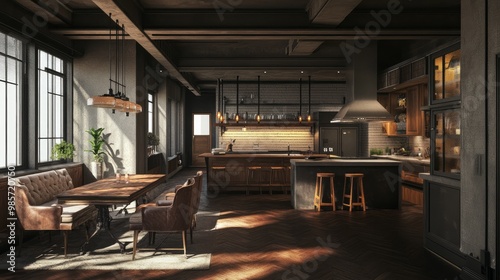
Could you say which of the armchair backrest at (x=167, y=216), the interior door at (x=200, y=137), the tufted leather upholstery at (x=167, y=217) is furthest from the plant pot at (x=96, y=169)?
the interior door at (x=200, y=137)

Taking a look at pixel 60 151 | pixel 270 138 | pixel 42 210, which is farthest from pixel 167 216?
pixel 270 138

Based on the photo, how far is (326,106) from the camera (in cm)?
1286

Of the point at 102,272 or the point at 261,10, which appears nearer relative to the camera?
the point at 102,272

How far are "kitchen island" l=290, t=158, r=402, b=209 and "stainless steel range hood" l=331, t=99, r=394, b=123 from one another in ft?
2.97

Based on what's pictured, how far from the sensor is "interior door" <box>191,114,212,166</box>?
16.2 metres

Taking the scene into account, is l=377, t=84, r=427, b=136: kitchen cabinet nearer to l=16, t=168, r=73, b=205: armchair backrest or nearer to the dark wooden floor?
the dark wooden floor

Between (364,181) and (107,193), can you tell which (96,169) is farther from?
(364,181)

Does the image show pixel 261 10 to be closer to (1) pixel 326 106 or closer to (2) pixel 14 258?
(2) pixel 14 258

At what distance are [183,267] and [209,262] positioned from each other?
1.02ft

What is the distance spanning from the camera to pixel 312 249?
4.77 m

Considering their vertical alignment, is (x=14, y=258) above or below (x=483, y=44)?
below

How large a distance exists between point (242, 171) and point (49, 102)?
4.60 metres

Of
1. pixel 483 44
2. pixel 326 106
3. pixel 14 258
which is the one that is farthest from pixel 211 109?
pixel 483 44

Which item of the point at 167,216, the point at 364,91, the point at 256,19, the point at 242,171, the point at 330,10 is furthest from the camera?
the point at 242,171
